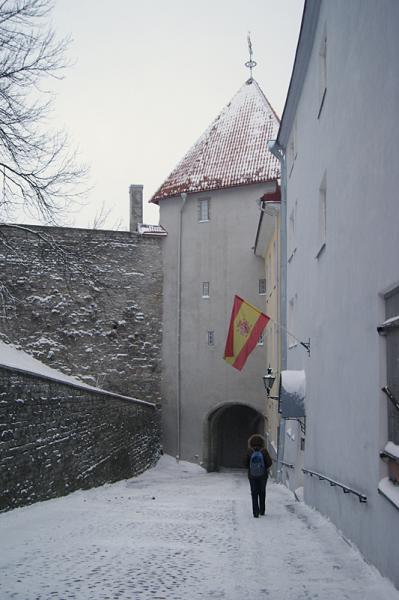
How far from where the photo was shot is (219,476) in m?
22.9

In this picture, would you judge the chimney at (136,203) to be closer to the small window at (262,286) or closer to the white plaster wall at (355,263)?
the small window at (262,286)

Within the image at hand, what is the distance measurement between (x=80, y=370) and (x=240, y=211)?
7600 mm

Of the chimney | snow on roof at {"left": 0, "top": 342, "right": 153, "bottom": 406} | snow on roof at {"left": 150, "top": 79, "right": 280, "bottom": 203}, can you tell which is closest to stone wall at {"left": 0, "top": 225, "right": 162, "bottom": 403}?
snow on roof at {"left": 0, "top": 342, "right": 153, "bottom": 406}

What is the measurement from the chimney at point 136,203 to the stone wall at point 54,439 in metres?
11.9

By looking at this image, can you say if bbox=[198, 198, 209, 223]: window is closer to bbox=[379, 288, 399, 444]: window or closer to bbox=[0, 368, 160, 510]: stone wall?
bbox=[0, 368, 160, 510]: stone wall

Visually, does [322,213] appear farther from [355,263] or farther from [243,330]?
[243,330]

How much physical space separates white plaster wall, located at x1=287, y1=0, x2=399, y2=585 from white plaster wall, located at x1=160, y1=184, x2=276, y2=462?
12.8m

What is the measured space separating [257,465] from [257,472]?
11 cm

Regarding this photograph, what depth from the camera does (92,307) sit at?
2469 cm

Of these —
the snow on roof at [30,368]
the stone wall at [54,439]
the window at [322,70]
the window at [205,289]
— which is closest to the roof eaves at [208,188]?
the window at [205,289]

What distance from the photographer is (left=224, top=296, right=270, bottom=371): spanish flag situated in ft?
47.2

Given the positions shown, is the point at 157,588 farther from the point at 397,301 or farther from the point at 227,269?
the point at 227,269

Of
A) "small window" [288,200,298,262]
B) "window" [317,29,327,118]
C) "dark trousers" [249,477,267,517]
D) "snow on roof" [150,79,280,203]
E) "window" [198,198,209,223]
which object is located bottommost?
"dark trousers" [249,477,267,517]

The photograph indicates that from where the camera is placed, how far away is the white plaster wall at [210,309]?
24.5 meters
